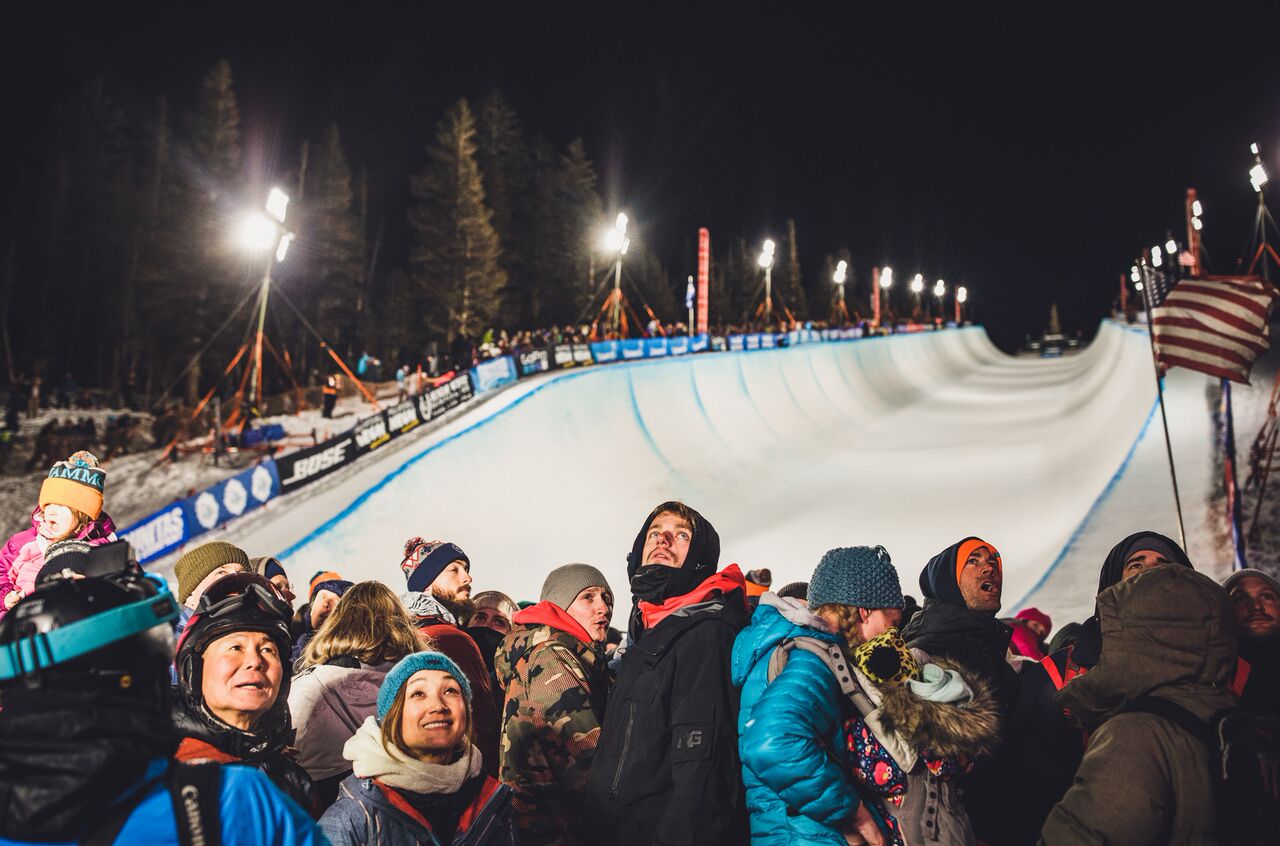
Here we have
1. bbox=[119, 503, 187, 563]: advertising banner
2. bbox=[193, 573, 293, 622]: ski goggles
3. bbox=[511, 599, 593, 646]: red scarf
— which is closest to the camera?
bbox=[193, 573, 293, 622]: ski goggles

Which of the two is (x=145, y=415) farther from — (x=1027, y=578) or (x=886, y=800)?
(x=886, y=800)

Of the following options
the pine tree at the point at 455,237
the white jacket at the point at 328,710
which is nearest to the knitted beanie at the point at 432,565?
the white jacket at the point at 328,710

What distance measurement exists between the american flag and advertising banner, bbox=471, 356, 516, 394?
12.5 metres

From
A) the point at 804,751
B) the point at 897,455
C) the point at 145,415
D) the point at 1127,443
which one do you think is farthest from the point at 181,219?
the point at 804,751

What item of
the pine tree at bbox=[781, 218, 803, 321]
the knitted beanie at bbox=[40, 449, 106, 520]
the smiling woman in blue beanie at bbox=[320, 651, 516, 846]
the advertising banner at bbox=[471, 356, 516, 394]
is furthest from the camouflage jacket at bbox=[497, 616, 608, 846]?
the pine tree at bbox=[781, 218, 803, 321]

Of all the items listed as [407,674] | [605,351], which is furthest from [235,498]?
[605,351]

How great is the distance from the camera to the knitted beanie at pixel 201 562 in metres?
3.81

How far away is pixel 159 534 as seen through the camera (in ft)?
33.3

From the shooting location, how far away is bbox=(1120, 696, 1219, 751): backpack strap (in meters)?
1.85

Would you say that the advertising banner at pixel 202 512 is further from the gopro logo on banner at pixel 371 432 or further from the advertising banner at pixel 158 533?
the gopro logo on banner at pixel 371 432

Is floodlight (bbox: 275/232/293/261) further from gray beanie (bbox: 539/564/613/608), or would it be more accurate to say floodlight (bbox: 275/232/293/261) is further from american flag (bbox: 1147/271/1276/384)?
american flag (bbox: 1147/271/1276/384)

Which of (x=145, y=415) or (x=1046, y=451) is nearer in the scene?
(x=1046, y=451)

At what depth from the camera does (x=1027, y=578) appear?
34.4 ft

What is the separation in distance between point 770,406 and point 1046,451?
839 cm
